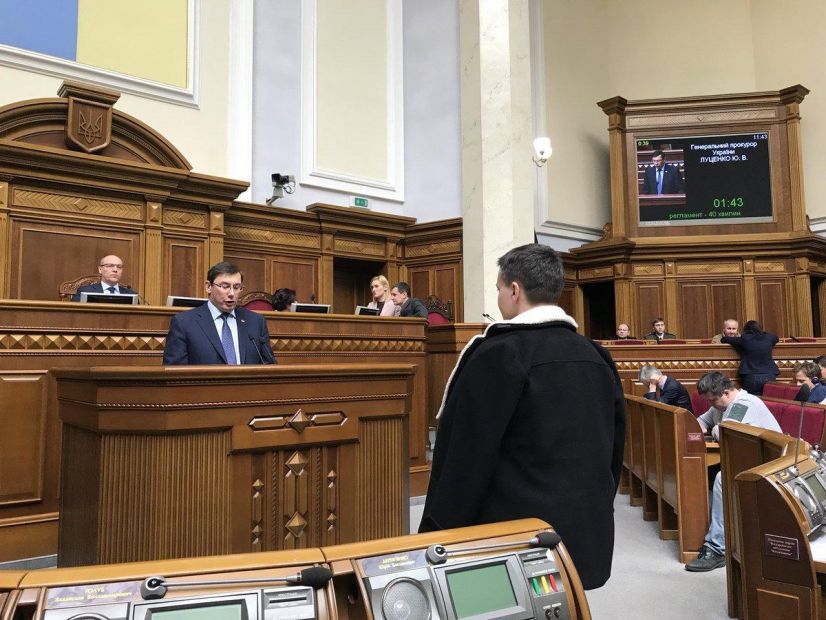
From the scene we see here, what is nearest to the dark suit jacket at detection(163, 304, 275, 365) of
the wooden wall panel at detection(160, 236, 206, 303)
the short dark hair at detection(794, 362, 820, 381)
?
the wooden wall panel at detection(160, 236, 206, 303)

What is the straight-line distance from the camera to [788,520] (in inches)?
75.4

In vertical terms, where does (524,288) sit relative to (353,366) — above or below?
above

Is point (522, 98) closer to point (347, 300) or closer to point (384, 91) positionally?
point (384, 91)

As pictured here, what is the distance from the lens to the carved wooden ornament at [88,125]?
647cm

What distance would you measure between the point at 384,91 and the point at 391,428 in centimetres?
803

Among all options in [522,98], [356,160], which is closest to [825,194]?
[522,98]

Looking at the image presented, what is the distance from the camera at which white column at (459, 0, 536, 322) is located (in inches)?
279

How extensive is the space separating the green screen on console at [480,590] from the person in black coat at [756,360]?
7750 millimetres

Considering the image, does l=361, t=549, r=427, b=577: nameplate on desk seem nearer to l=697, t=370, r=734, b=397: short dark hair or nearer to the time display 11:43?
l=697, t=370, r=734, b=397: short dark hair

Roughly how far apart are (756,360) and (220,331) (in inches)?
269

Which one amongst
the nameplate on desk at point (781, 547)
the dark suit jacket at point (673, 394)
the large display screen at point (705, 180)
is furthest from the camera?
the large display screen at point (705, 180)

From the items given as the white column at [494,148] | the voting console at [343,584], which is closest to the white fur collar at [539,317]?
the voting console at [343,584]

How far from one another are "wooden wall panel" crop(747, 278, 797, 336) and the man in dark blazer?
78.9 inches

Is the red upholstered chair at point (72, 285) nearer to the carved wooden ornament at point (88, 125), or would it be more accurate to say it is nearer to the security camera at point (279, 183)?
the carved wooden ornament at point (88, 125)
